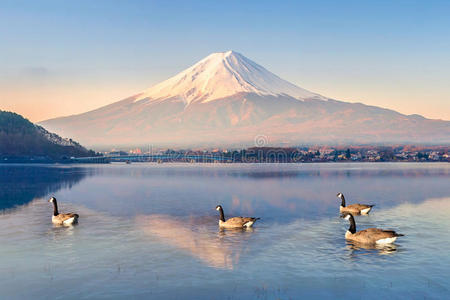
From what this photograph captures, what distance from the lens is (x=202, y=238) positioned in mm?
27594

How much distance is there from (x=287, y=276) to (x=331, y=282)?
1860mm

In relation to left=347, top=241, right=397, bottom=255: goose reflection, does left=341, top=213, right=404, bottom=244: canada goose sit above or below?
above

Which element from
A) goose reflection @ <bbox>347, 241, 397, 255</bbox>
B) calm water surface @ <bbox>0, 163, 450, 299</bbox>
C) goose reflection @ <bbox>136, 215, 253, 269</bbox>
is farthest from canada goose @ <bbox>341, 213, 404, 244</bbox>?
goose reflection @ <bbox>136, 215, 253, 269</bbox>

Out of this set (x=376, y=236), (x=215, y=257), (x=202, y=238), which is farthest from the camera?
(x=202, y=238)

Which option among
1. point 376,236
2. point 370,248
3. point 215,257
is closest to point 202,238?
point 215,257

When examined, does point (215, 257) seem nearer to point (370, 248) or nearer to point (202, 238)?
point (202, 238)

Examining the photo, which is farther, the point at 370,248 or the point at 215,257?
the point at 370,248

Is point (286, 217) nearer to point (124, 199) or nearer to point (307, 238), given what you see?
point (307, 238)

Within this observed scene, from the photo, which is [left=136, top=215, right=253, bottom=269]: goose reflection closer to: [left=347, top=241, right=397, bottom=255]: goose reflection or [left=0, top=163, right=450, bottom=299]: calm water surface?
[left=0, top=163, right=450, bottom=299]: calm water surface

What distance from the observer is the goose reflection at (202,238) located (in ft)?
74.1

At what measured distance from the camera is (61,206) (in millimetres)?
45188

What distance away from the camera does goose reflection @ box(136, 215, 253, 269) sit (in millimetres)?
22594

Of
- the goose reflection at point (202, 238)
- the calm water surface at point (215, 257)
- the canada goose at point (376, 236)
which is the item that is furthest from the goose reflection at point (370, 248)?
the goose reflection at point (202, 238)

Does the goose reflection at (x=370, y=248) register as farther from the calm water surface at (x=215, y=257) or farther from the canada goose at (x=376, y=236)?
the canada goose at (x=376, y=236)
